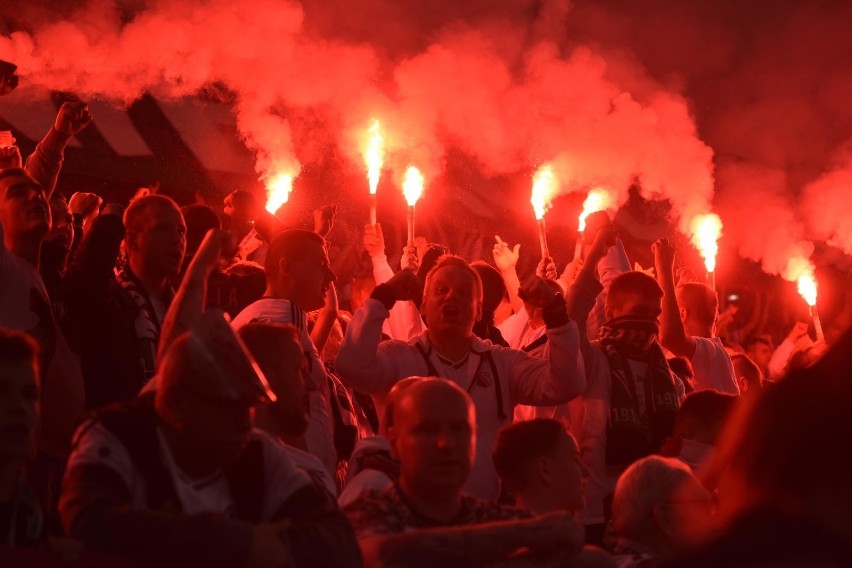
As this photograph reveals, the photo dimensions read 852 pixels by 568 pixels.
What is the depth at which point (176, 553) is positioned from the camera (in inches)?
105

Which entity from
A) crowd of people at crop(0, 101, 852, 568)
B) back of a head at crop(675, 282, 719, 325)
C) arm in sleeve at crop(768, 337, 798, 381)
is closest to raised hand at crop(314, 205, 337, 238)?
crowd of people at crop(0, 101, 852, 568)

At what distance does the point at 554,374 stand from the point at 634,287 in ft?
2.92

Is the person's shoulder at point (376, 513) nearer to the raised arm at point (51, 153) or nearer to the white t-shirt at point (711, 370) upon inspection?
the raised arm at point (51, 153)

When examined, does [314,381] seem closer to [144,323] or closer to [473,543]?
[144,323]

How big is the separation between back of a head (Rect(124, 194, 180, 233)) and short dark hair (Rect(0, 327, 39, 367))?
1.78 m

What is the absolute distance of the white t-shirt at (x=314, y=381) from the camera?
15.0 feet

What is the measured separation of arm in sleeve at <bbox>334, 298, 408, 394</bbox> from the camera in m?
4.95

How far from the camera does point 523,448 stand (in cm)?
427

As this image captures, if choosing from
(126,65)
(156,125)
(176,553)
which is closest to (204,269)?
(176,553)

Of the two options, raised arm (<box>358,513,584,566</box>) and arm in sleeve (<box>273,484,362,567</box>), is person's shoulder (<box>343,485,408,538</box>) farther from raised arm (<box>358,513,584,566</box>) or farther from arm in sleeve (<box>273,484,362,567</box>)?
arm in sleeve (<box>273,484,362,567</box>)

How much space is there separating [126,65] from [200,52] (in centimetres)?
65

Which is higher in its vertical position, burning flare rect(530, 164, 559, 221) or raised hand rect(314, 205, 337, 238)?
burning flare rect(530, 164, 559, 221)

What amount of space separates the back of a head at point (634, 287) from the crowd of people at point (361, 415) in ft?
0.05

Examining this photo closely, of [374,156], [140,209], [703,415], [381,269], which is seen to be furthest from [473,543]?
[374,156]
